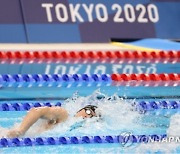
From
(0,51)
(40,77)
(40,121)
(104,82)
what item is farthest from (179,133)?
(0,51)

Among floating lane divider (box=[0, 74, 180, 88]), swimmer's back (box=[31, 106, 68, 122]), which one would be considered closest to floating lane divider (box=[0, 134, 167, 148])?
swimmer's back (box=[31, 106, 68, 122])

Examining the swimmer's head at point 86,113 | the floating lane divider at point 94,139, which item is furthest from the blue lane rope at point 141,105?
the floating lane divider at point 94,139

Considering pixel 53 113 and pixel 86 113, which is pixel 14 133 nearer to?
pixel 53 113

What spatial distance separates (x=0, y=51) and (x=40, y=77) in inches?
36.7

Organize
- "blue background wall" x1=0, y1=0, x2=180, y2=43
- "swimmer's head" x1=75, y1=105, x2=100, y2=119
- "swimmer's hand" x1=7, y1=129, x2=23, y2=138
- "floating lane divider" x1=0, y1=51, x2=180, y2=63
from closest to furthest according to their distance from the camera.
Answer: "swimmer's hand" x1=7, y1=129, x2=23, y2=138
"swimmer's head" x1=75, y1=105, x2=100, y2=119
"floating lane divider" x1=0, y1=51, x2=180, y2=63
"blue background wall" x1=0, y1=0, x2=180, y2=43

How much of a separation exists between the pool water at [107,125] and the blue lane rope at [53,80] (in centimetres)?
38

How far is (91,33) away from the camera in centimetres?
517

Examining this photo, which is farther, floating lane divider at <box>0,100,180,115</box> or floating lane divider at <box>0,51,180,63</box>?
floating lane divider at <box>0,51,180,63</box>

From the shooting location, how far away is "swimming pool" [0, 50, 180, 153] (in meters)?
2.78

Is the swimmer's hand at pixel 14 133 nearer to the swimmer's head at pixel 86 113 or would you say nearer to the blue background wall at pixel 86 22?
the swimmer's head at pixel 86 113

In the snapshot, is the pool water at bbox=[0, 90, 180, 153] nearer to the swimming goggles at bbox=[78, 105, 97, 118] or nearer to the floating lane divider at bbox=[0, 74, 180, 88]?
the swimming goggles at bbox=[78, 105, 97, 118]

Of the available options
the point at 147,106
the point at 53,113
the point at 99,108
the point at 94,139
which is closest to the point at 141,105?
the point at 147,106

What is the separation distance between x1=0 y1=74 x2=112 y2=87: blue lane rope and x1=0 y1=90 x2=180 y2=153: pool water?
38 cm

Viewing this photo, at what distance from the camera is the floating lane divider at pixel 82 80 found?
3.92 metres
